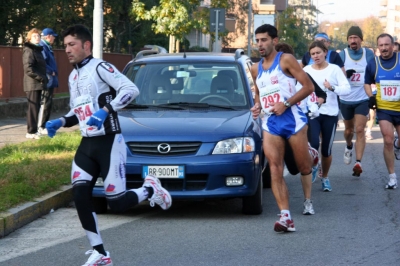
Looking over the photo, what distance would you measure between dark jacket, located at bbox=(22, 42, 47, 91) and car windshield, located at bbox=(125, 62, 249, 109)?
5.27m

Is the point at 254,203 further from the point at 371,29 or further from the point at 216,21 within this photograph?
the point at 371,29

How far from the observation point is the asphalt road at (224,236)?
7.07 m

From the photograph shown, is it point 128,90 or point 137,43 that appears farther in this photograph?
point 137,43

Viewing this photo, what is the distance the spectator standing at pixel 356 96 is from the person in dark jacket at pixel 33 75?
5.48 m

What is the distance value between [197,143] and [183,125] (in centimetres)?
34

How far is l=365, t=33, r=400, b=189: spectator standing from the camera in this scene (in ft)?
37.2

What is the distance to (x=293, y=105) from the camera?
846 cm

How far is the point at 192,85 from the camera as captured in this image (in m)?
10.3

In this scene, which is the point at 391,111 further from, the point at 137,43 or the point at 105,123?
the point at 137,43

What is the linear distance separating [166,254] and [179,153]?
1785 millimetres

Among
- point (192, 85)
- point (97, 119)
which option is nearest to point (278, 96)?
point (192, 85)

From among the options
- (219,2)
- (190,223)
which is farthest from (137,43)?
(190,223)

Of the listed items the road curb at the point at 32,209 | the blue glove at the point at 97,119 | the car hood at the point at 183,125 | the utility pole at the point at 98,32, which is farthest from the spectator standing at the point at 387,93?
the utility pole at the point at 98,32

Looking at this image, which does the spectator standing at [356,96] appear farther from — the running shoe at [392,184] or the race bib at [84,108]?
the race bib at [84,108]
